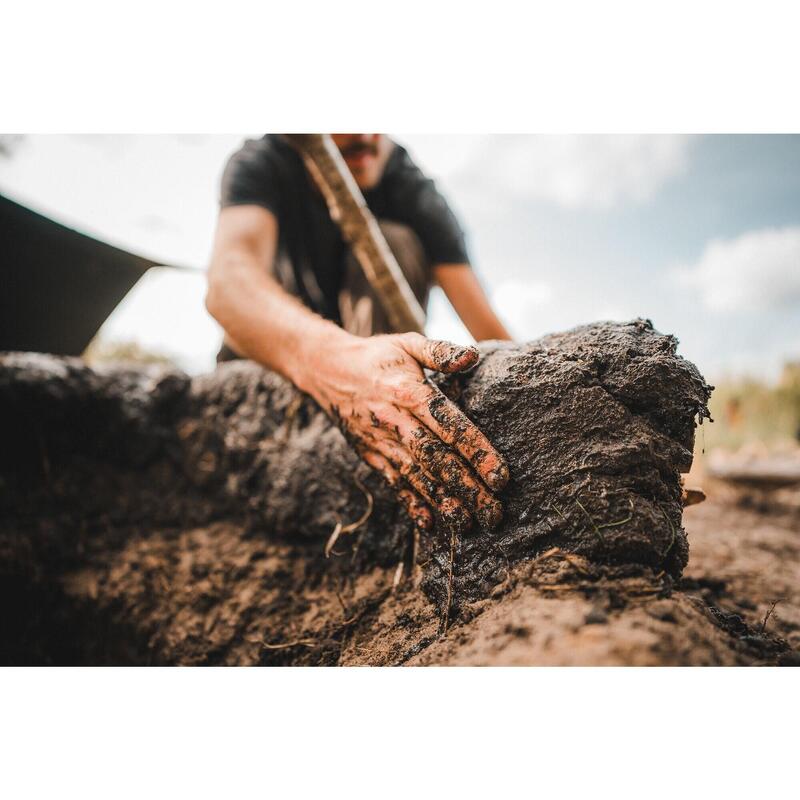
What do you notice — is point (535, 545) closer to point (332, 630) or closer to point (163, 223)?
point (332, 630)

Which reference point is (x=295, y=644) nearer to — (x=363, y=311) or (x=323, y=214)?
(x=363, y=311)

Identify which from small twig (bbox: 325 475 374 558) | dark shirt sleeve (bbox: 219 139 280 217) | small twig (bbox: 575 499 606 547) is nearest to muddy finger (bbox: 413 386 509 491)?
small twig (bbox: 575 499 606 547)

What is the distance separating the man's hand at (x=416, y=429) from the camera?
0.66m

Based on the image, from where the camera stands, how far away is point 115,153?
1307mm

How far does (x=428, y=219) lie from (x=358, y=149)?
41cm

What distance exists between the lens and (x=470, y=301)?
1.89m

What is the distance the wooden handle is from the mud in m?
0.51

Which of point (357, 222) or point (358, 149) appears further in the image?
point (358, 149)

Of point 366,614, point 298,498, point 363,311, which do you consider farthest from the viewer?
point 363,311

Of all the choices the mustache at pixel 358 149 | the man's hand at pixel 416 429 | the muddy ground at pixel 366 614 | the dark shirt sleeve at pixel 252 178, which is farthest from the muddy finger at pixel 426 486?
the mustache at pixel 358 149

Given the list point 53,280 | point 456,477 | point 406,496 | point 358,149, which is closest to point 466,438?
point 456,477

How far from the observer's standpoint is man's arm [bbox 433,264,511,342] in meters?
1.87

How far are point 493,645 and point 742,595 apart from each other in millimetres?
987

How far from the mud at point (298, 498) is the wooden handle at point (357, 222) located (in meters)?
0.51
